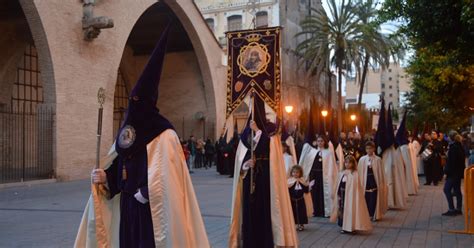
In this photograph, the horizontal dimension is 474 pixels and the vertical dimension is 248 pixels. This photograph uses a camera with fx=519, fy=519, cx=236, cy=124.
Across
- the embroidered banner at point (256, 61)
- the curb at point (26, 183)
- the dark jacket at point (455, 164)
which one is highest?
the embroidered banner at point (256, 61)

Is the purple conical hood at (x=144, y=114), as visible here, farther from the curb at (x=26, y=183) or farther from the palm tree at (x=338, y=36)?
the palm tree at (x=338, y=36)

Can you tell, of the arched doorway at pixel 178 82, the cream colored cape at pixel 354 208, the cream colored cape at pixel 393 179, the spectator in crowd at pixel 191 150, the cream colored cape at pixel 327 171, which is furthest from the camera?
the arched doorway at pixel 178 82

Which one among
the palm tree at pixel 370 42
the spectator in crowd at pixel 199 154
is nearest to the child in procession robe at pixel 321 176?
the spectator in crowd at pixel 199 154

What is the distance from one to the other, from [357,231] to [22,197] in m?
9.98

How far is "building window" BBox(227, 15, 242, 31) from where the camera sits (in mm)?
45719

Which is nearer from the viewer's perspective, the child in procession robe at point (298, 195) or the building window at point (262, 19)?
the child in procession robe at point (298, 195)

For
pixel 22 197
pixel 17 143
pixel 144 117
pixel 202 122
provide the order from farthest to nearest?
pixel 202 122, pixel 17 143, pixel 22 197, pixel 144 117

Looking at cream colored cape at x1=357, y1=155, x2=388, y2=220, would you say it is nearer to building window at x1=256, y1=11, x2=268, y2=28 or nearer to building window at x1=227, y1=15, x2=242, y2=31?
building window at x1=256, y1=11, x2=268, y2=28

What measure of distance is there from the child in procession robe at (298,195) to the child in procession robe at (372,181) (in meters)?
1.53

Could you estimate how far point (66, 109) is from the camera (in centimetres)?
1958

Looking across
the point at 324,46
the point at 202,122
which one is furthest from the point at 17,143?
the point at 324,46

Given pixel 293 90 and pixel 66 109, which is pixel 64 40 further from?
pixel 293 90

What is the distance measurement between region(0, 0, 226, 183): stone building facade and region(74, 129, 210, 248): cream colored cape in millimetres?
15101

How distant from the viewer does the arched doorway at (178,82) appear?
33469mm
